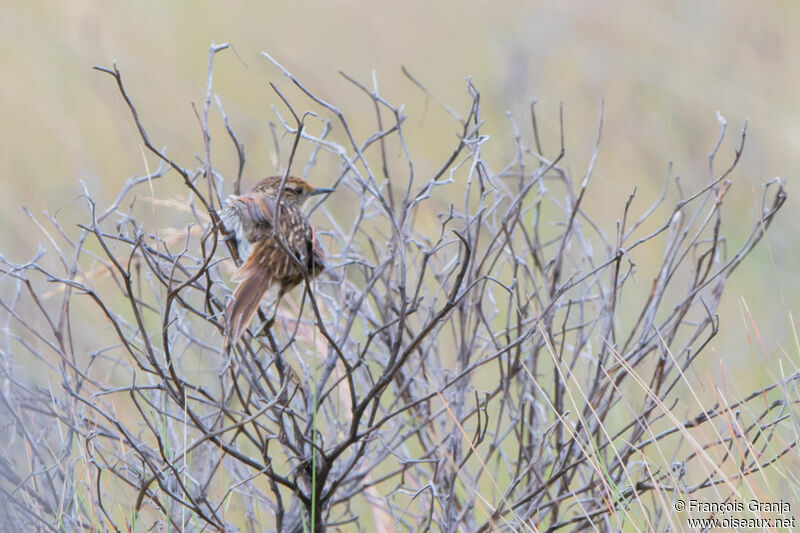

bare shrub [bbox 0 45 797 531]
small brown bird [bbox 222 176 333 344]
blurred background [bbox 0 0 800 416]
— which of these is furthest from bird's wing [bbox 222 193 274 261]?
blurred background [bbox 0 0 800 416]

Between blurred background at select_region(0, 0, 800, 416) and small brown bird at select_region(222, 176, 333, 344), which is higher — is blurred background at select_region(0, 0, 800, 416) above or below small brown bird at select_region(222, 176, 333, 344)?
above

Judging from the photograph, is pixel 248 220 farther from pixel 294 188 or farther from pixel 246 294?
pixel 294 188

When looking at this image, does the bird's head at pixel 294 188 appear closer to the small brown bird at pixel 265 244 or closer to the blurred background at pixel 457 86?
the small brown bird at pixel 265 244

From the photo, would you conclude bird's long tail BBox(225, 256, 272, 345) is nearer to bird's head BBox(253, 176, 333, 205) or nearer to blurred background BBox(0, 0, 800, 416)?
bird's head BBox(253, 176, 333, 205)

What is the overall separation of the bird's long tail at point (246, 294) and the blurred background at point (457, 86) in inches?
88.1

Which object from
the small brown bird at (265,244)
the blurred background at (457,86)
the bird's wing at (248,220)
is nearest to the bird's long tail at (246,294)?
the small brown bird at (265,244)

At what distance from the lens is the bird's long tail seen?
2727mm

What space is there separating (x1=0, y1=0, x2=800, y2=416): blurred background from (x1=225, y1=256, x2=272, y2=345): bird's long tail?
88.1 inches

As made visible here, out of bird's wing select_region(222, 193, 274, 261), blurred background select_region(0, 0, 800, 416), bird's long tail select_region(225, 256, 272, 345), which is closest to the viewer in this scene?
bird's long tail select_region(225, 256, 272, 345)

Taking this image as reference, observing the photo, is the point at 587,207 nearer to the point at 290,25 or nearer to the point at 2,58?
the point at 290,25

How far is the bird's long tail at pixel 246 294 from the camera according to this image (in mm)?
2727

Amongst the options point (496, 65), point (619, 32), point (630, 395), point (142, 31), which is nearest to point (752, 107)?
point (619, 32)

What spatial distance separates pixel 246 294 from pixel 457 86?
5.79 meters

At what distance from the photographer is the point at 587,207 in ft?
20.6
